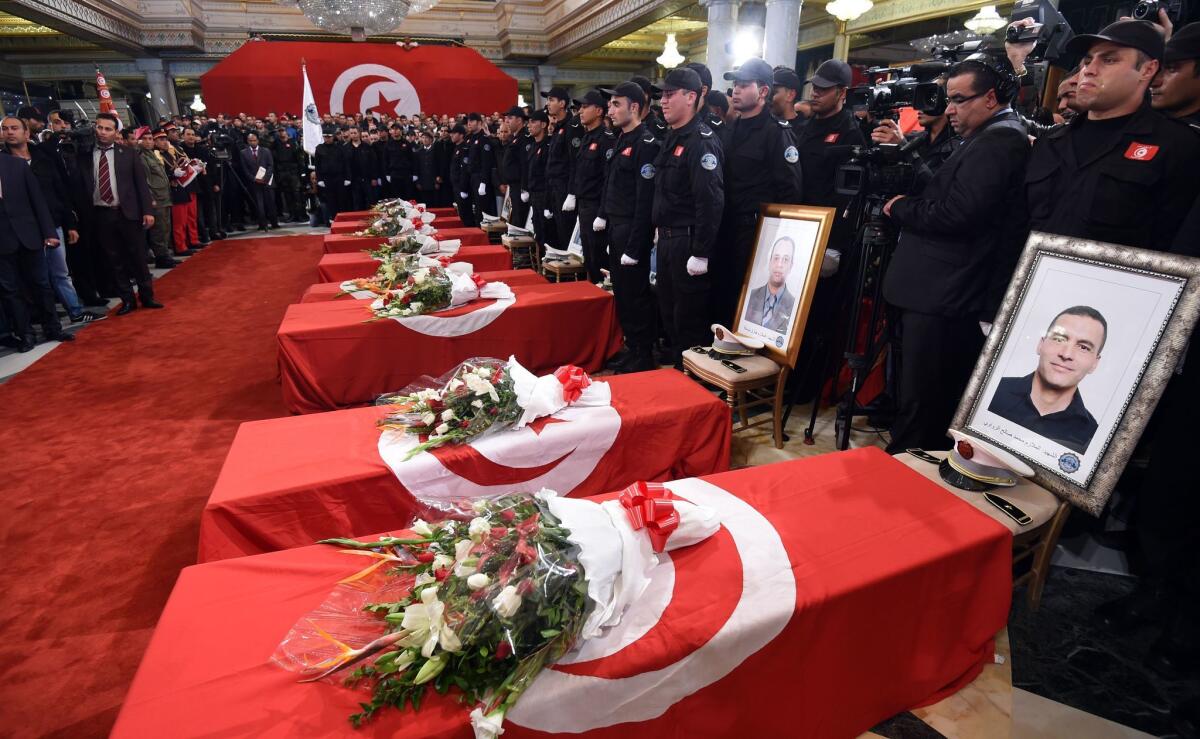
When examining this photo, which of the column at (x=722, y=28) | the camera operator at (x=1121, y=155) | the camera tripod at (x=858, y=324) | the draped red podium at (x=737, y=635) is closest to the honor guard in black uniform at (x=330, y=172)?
the column at (x=722, y=28)

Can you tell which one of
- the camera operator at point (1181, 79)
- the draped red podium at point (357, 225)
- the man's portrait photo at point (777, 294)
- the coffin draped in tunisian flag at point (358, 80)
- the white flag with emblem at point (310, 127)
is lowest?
the draped red podium at point (357, 225)

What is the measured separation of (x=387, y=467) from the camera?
1938mm

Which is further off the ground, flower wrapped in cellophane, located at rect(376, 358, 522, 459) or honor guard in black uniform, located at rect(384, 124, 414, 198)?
honor guard in black uniform, located at rect(384, 124, 414, 198)

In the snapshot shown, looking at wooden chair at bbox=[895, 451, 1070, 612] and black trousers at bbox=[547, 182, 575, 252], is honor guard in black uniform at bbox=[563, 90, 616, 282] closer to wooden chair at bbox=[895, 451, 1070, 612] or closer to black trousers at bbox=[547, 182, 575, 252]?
black trousers at bbox=[547, 182, 575, 252]

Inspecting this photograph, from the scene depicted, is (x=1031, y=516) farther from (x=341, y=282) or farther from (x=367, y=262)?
(x=367, y=262)

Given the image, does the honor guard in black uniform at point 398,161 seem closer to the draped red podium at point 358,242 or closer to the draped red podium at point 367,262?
the draped red podium at point 358,242

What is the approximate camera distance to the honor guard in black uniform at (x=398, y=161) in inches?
392

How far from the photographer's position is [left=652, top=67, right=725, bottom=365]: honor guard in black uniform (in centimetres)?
310

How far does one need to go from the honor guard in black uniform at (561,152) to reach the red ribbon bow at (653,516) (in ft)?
14.4

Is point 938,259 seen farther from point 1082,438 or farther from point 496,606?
point 496,606

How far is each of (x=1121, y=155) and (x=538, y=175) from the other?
16.5 ft

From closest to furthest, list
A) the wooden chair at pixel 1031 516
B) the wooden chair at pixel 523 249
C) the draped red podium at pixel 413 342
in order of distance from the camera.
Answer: the wooden chair at pixel 1031 516, the draped red podium at pixel 413 342, the wooden chair at pixel 523 249

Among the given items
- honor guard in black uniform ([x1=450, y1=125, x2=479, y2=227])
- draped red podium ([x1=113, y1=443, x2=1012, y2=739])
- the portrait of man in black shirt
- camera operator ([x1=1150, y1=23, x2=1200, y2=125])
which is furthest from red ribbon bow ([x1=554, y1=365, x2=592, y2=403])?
honor guard in black uniform ([x1=450, y1=125, x2=479, y2=227])

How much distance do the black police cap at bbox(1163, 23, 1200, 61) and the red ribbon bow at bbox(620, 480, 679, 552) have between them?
2.11m
